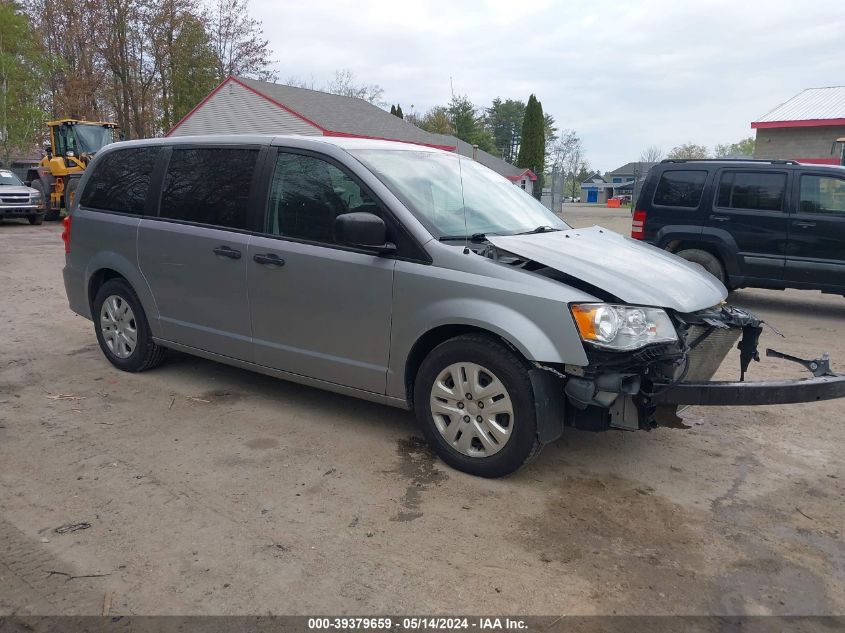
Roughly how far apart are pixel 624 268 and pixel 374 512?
75.2 inches

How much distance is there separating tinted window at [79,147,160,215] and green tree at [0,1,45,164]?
32945 millimetres

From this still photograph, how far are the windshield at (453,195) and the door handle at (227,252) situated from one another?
1084 mm

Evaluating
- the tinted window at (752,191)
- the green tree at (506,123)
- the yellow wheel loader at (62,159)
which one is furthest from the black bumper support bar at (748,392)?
the green tree at (506,123)

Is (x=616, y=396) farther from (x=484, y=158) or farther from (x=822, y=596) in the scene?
(x=484, y=158)

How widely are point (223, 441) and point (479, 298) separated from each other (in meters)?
1.90

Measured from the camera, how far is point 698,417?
4.92 metres

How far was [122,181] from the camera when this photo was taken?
556 centimetres

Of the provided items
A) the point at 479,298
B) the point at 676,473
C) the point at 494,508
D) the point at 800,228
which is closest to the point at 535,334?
the point at 479,298

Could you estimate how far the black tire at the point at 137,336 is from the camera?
214 inches

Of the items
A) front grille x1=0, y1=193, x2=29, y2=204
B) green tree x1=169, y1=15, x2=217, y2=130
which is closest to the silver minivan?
front grille x1=0, y1=193, x2=29, y2=204

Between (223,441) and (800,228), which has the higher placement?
(800,228)

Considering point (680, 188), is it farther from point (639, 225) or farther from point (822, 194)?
point (822, 194)

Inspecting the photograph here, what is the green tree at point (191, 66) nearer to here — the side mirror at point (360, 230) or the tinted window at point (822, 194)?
the tinted window at point (822, 194)

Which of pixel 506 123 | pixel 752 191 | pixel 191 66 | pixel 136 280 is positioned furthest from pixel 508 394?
pixel 506 123
